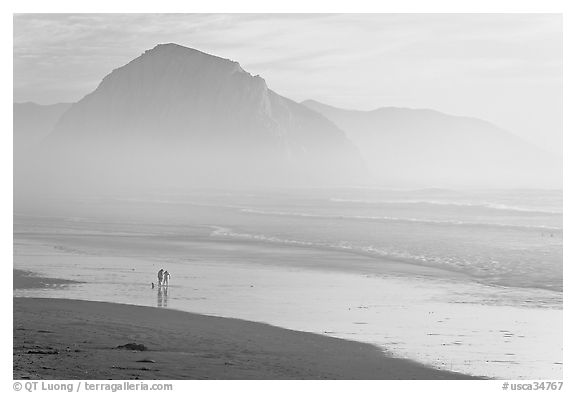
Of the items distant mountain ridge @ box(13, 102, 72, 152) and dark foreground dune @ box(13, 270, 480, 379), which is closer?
dark foreground dune @ box(13, 270, 480, 379)

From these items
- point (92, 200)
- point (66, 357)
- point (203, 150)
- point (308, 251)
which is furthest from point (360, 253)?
point (92, 200)

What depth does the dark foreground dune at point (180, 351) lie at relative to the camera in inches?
578

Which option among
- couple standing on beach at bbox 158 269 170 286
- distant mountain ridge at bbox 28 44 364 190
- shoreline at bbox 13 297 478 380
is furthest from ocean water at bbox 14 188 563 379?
distant mountain ridge at bbox 28 44 364 190

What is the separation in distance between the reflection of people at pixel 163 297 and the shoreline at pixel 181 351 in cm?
176

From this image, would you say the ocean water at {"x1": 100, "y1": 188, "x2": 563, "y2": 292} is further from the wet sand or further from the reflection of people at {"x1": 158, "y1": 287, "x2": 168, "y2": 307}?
the wet sand

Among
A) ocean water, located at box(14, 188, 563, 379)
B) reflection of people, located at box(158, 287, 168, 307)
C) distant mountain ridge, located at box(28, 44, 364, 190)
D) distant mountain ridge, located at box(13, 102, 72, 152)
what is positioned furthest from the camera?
distant mountain ridge, located at box(28, 44, 364, 190)

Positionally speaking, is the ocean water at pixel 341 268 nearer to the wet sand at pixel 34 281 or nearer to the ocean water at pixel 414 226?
the ocean water at pixel 414 226

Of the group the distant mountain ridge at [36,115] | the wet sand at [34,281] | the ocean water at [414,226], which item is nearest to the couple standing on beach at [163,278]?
the wet sand at [34,281]

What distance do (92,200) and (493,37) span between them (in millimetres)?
44883

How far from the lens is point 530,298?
23.6 meters

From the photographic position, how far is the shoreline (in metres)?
14.7

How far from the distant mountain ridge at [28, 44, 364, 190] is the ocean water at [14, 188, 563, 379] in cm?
328
